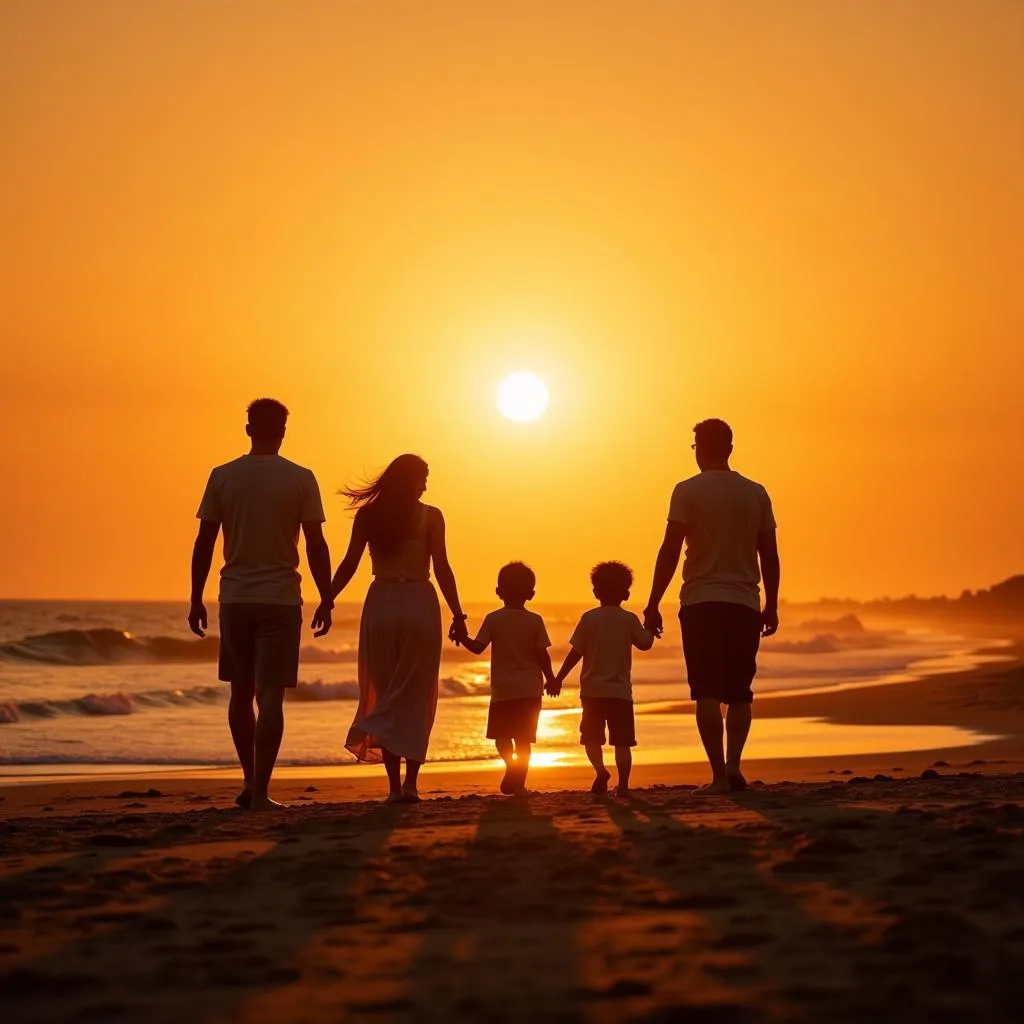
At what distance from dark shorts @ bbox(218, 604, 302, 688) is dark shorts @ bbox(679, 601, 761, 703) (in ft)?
6.89

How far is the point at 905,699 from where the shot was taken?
2389 centimetres

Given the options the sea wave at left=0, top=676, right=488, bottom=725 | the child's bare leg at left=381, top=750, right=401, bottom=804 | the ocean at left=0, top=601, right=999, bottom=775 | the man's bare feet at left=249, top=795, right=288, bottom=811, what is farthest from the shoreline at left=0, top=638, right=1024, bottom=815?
the sea wave at left=0, top=676, right=488, bottom=725

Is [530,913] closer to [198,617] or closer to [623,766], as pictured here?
[198,617]

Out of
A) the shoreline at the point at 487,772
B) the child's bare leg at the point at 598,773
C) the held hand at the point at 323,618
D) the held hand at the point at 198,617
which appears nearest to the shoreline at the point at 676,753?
the shoreline at the point at 487,772

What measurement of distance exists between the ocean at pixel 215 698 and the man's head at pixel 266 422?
25.2ft

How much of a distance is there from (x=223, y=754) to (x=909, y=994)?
13734 millimetres

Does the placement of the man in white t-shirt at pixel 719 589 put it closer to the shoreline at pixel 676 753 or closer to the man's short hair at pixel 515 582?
the man's short hair at pixel 515 582

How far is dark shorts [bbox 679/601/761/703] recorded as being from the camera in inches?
321

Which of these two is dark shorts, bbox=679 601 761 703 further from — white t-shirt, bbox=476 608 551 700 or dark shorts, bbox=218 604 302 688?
dark shorts, bbox=218 604 302 688

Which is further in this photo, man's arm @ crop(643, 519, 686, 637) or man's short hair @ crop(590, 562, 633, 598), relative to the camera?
man's short hair @ crop(590, 562, 633, 598)

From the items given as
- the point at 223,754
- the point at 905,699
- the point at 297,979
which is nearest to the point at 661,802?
the point at 297,979

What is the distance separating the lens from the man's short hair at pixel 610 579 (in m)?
9.12

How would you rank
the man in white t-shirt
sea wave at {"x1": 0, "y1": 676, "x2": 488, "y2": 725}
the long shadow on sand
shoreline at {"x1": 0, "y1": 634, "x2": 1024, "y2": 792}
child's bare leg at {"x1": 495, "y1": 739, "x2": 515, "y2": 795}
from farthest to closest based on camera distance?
1. sea wave at {"x1": 0, "y1": 676, "x2": 488, "y2": 725}
2. shoreline at {"x1": 0, "y1": 634, "x2": 1024, "y2": 792}
3. child's bare leg at {"x1": 495, "y1": 739, "x2": 515, "y2": 795}
4. the man in white t-shirt
5. the long shadow on sand

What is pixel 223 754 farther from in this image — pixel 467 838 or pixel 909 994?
pixel 909 994
